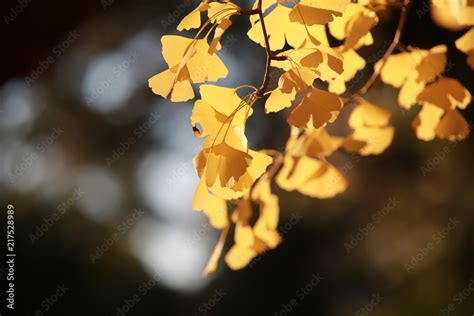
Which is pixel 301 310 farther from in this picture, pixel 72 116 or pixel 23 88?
pixel 23 88

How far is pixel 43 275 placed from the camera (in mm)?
3576

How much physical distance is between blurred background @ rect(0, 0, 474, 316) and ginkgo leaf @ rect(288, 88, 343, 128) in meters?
1.99

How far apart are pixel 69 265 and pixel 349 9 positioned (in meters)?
3.44

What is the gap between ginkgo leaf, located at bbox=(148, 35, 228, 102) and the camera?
0.49 metres

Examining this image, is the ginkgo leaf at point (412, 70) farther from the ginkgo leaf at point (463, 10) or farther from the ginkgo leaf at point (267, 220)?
the ginkgo leaf at point (267, 220)

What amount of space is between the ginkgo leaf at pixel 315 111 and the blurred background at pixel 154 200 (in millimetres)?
1994

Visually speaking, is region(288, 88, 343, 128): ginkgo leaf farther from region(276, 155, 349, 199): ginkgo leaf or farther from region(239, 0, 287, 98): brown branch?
region(276, 155, 349, 199): ginkgo leaf

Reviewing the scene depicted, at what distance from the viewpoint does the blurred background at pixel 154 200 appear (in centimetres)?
269

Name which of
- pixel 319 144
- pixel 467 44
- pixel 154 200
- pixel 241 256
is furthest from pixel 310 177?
pixel 154 200

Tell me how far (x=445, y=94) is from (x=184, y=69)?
1.11 ft

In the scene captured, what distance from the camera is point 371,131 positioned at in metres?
0.77

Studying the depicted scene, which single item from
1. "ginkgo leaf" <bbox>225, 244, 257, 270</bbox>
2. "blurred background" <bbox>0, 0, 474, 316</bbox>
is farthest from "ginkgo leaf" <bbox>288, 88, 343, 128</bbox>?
A: "blurred background" <bbox>0, 0, 474, 316</bbox>

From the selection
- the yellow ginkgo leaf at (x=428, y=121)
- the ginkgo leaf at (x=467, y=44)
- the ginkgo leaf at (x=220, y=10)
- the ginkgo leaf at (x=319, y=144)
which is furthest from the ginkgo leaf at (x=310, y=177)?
the ginkgo leaf at (x=220, y=10)

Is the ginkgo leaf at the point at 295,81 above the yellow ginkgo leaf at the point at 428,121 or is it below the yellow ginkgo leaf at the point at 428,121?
above
